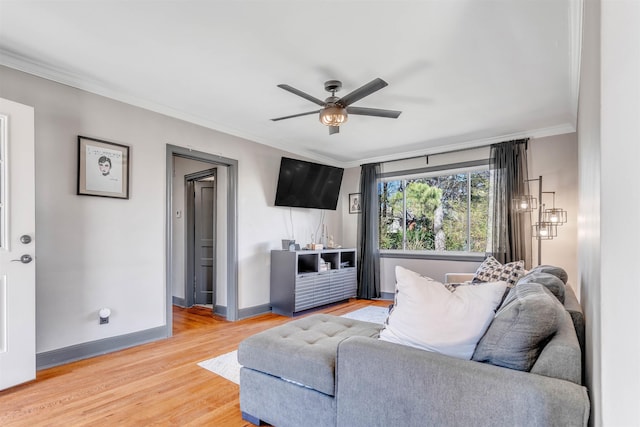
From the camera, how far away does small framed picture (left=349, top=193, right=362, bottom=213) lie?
6.00 meters

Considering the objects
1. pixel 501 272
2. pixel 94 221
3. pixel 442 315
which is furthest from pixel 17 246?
pixel 501 272

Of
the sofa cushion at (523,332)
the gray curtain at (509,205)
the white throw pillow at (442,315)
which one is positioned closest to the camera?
the sofa cushion at (523,332)

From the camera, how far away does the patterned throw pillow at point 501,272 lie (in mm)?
2891

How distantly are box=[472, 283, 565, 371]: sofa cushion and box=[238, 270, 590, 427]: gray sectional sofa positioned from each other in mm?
38

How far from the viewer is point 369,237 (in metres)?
5.69

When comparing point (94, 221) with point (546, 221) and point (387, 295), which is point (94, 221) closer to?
point (387, 295)

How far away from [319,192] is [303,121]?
5.29 ft

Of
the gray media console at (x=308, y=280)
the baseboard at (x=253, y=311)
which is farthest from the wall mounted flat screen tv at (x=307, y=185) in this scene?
the baseboard at (x=253, y=311)

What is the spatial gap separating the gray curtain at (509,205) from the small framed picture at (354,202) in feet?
7.28

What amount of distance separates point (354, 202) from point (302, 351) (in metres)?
4.50

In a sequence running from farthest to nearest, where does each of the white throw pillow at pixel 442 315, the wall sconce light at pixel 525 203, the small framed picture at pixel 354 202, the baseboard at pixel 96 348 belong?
1. the small framed picture at pixel 354 202
2. the wall sconce light at pixel 525 203
3. the baseboard at pixel 96 348
4. the white throw pillow at pixel 442 315

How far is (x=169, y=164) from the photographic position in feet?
11.8

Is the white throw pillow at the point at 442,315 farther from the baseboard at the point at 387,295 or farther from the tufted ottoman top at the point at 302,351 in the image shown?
the baseboard at the point at 387,295

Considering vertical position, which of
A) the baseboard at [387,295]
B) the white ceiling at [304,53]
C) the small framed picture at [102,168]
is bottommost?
the baseboard at [387,295]
